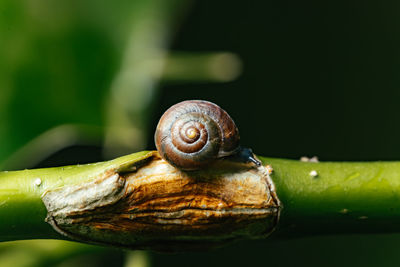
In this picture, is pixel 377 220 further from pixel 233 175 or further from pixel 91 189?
pixel 91 189

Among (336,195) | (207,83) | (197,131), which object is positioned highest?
(207,83)

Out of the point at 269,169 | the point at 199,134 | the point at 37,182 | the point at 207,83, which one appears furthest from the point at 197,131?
the point at 207,83

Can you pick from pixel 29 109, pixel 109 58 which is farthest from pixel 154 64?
pixel 29 109

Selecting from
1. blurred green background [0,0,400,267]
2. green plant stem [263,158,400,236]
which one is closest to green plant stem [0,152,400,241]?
green plant stem [263,158,400,236]

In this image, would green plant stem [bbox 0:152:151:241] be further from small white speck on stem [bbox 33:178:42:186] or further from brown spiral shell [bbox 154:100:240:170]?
brown spiral shell [bbox 154:100:240:170]

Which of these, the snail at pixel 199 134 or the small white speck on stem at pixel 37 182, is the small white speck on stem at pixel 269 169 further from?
the small white speck on stem at pixel 37 182

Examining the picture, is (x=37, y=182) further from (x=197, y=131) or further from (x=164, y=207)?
(x=197, y=131)
